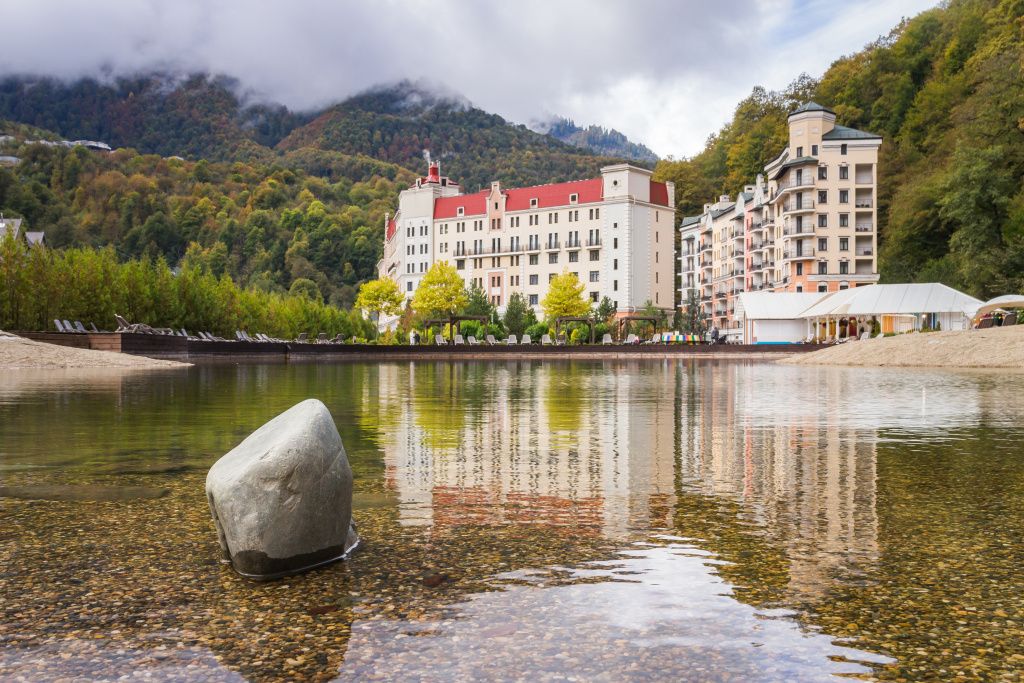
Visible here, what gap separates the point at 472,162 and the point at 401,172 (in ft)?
54.6

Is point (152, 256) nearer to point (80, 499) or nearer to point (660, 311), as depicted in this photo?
point (660, 311)

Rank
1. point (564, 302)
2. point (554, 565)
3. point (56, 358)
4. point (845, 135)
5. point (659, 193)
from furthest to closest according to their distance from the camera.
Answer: point (659, 193) < point (564, 302) < point (845, 135) < point (56, 358) < point (554, 565)

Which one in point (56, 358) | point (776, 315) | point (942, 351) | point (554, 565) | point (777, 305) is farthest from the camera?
point (777, 305)

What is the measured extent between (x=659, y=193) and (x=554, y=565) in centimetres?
11803

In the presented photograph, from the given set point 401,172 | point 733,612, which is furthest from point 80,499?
point 401,172

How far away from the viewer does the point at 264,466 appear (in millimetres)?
4953

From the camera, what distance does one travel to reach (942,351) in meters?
40.7

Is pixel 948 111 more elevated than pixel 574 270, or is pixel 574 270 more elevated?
pixel 948 111

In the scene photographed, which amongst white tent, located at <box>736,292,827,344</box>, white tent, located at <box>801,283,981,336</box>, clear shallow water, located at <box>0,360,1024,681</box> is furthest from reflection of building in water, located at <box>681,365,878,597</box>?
white tent, located at <box>736,292,827,344</box>

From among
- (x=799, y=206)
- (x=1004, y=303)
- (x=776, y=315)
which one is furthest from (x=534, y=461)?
(x=799, y=206)

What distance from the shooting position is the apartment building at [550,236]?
4542 inches

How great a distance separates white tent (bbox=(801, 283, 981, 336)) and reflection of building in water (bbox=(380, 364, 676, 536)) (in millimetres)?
49468

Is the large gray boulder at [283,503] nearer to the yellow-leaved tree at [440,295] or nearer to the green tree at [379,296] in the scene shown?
the yellow-leaved tree at [440,295]

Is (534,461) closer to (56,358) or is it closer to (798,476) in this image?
(798,476)
